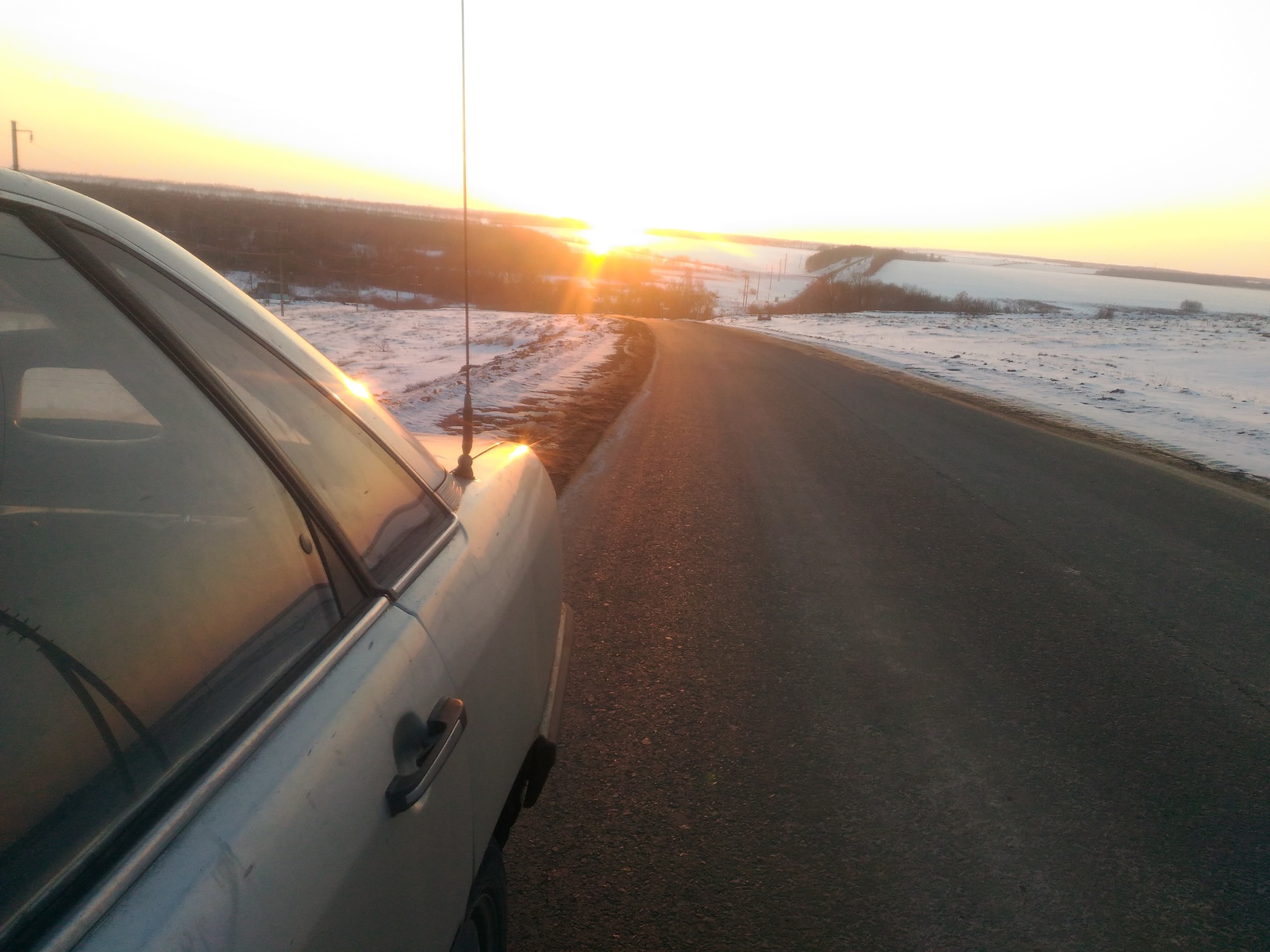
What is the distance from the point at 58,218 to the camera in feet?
3.48

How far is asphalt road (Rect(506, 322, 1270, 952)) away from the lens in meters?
2.27

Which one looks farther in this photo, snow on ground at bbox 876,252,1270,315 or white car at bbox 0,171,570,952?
snow on ground at bbox 876,252,1270,315

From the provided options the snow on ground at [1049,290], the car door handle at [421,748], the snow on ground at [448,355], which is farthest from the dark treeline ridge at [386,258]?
the snow on ground at [1049,290]

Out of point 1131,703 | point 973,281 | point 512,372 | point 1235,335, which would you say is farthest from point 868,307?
point 1131,703

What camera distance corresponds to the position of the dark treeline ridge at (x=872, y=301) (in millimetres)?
73000

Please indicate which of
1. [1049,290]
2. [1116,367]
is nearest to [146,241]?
[1116,367]

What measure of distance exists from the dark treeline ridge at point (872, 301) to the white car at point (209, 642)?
73835mm

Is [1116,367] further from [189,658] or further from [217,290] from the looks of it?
[189,658]

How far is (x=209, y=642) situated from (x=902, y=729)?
286 cm

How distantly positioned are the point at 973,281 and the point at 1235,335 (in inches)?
2741

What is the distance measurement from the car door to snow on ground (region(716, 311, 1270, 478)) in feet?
34.1

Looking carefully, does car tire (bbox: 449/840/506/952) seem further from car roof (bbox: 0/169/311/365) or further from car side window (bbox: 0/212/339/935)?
car roof (bbox: 0/169/311/365)

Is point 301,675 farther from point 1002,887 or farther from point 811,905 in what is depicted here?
point 1002,887

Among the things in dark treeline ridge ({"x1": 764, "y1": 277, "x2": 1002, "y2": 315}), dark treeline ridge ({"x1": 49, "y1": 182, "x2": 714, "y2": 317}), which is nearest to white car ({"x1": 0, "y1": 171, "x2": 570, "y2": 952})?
dark treeline ridge ({"x1": 49, "y1": 182, "x2": 714, "y2": 317})
